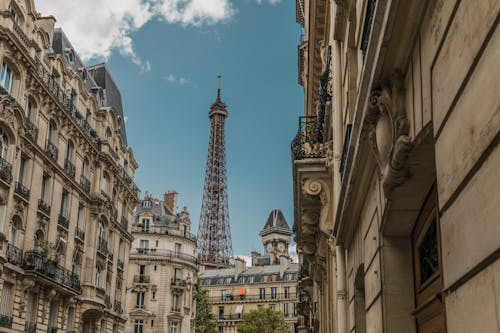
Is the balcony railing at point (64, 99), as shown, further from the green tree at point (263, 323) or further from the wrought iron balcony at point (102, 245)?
the green tree at point (263, 323)

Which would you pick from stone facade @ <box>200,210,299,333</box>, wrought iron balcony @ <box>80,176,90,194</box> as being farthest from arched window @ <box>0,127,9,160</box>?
stone facade @ <box>200,210,299,333</box>

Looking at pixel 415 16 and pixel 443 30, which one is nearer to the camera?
pixel 443 30

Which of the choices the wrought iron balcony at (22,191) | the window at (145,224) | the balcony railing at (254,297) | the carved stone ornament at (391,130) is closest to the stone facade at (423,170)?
the carved stone ornament at (391,130)

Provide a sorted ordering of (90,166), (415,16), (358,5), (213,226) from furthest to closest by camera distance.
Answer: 1. (213,226)
2. (90,166)
3. (358,5)
4. (415,16)

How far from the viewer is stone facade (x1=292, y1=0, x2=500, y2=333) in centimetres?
375

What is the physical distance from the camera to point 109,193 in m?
46.5

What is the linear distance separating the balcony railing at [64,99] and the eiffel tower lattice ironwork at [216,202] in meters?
101

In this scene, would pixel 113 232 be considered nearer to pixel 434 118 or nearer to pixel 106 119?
pixel 106 119

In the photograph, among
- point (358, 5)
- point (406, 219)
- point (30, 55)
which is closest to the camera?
point (406, 219)

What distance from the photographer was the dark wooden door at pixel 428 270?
20.3ft

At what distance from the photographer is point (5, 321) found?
3052 cm

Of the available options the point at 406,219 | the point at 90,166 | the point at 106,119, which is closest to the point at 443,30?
the point at 406,219

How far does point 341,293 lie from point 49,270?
25849mm

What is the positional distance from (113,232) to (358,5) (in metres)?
39.5
